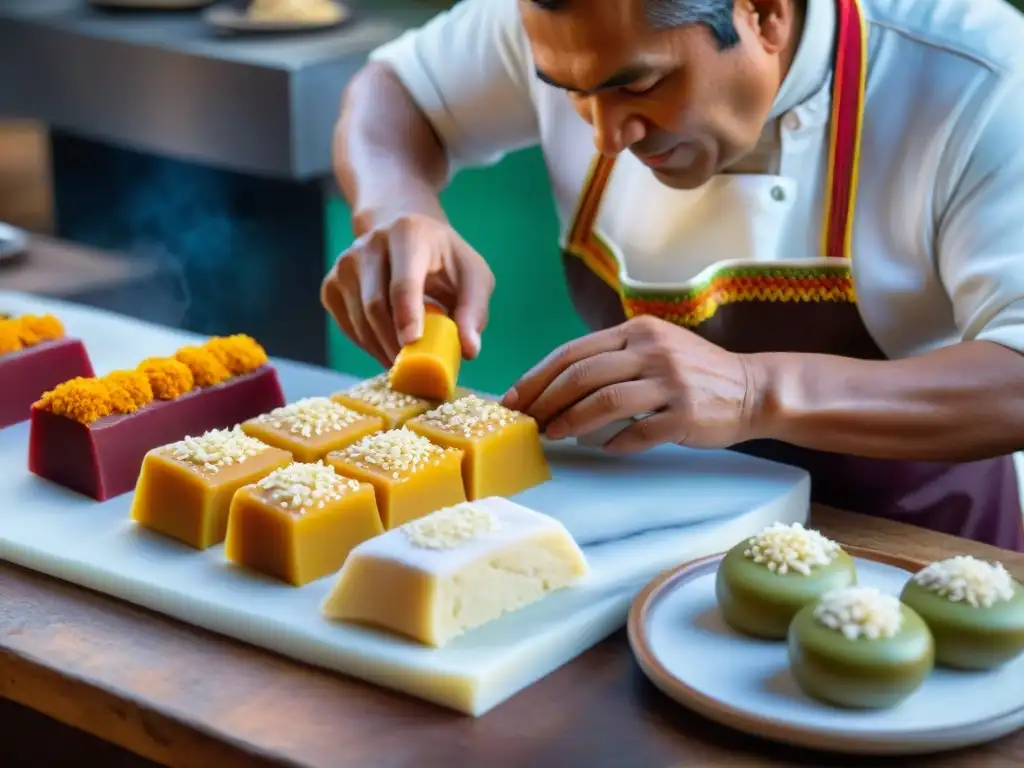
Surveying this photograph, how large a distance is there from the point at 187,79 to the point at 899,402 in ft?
7.59

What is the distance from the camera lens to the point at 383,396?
200 centimetres

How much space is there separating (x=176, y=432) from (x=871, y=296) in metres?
0.99

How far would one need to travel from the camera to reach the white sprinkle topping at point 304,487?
163cm

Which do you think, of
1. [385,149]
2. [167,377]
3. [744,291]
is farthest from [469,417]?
[385,149]

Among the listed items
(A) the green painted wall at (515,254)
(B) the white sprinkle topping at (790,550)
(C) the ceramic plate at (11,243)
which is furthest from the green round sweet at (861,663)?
(A) the green painted wall at (515,254)

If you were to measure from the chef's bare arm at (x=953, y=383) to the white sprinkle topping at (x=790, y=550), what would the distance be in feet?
1.14

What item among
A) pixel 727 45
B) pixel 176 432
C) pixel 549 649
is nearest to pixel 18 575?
pixel 176 432

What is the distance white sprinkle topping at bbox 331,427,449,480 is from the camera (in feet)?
5.72

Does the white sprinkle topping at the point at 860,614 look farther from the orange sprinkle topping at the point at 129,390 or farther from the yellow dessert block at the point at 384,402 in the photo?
the orange sprinkle topping at the point at 129,390

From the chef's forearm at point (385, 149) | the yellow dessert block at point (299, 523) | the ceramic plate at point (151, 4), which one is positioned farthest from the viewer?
the ceramic plate at point (151, 4)

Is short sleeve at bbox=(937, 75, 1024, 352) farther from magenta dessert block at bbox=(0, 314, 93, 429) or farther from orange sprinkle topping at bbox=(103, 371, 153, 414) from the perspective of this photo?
magenta dessert block at bbox=(0, 314, 93, 429)

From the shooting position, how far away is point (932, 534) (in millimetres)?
1838

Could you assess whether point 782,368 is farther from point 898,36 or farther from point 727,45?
point 898,36

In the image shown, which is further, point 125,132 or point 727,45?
point 125,132
